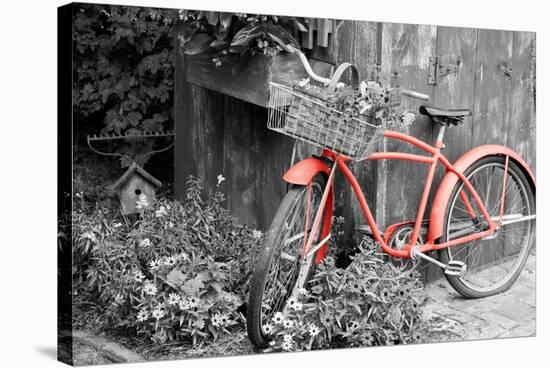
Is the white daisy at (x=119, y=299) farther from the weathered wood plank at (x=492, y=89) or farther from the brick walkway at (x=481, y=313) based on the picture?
the weathered wood plank at (x=492, y=89)

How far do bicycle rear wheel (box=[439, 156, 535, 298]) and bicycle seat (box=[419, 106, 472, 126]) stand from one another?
0.84 feet

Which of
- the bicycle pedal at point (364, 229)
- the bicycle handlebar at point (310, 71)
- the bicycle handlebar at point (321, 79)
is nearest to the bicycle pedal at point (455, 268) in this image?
the bicycle pedal at point (364, 229)

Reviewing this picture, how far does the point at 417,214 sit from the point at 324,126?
86 cm

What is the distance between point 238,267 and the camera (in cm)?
529

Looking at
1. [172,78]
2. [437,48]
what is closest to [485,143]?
[437,48]

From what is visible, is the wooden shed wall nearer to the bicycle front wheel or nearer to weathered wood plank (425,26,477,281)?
weathered wood plank (425,26,477,281)

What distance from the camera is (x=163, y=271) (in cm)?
509

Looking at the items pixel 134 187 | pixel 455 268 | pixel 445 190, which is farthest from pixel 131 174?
pixel 455 268

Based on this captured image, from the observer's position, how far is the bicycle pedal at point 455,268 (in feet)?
18.5

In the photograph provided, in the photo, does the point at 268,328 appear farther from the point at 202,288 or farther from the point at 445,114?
the point at 445,114

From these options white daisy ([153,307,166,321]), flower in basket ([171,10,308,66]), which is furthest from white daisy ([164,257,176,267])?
flower in basket ([171,10,308,66])

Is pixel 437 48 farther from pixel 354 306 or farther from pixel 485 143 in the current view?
pixel 354 306

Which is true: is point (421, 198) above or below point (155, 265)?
above

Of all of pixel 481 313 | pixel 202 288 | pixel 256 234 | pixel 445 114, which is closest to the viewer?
pixel 202 288
